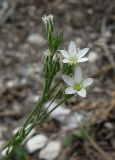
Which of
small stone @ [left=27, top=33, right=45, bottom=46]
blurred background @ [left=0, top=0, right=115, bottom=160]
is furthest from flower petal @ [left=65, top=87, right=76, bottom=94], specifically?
small stone @ [left=27, top=33, right=45, bottom=46]

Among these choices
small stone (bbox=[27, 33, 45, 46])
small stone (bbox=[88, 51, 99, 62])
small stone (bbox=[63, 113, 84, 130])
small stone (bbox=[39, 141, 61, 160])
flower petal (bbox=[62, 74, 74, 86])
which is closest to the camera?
flower petal (bbox=[62, 74, 74, 86])

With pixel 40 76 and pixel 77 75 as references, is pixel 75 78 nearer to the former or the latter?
pixel 77 75

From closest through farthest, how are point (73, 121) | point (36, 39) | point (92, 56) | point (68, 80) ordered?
1. point (68, 80)
2. point (73, 121)
3. point (92, 56)
4. point (36, 39)

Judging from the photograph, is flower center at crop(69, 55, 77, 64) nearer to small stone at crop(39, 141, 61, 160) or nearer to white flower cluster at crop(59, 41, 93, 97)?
white flower cluster at crop(59, 41, 93, 97)

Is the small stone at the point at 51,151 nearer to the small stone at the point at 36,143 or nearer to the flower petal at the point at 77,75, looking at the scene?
the small stone at the point at 36,143

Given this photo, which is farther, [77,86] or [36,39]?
[36,39]

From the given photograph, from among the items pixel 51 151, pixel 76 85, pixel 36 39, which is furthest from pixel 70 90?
pixel 36 39

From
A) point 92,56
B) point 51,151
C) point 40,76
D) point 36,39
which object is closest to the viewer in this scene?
point 51,151

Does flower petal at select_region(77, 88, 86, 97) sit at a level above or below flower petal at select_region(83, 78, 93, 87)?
below
